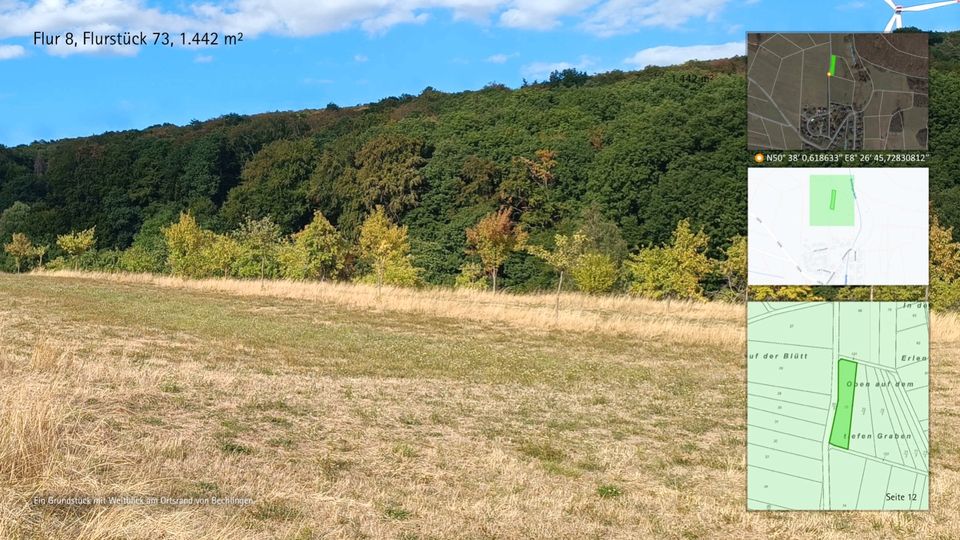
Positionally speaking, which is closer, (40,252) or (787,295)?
(787,295)

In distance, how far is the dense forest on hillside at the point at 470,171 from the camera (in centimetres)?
4806

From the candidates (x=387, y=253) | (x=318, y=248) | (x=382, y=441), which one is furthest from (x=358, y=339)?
(x=318, y=248)

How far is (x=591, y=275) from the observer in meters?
35.2

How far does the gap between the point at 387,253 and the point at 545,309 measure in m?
15.2

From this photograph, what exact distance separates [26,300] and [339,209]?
117 ft

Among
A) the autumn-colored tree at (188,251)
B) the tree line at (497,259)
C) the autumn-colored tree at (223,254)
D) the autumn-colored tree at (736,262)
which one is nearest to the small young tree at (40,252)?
the tree line at (497,259)

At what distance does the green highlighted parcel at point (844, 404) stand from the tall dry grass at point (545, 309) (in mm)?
18077

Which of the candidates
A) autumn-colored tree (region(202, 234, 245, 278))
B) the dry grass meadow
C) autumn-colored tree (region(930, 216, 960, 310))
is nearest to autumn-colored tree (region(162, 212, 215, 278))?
autumn-colored tree (region(202, 234, 245, 278))

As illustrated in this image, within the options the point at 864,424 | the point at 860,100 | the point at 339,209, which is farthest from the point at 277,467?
the point at 339,209

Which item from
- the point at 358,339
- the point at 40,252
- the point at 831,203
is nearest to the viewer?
the point at 831,203

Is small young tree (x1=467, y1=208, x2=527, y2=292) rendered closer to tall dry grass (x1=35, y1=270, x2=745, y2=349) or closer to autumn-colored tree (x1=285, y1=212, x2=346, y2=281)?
tall dry grass (x1=35, y1=270, x2=745, y2=349)

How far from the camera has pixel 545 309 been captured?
28.1m

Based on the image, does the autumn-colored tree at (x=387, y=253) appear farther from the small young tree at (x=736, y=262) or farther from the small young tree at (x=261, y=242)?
the small young tree at (x=736, y=262)
